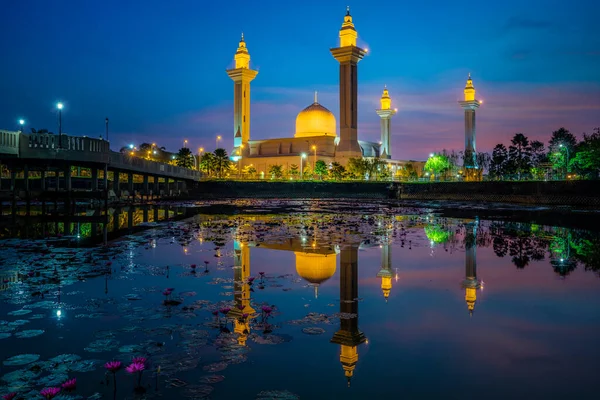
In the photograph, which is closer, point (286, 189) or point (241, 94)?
point (286, 189)

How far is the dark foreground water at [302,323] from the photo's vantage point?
5.84 metres

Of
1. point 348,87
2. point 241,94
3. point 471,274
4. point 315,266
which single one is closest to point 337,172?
point 348,87

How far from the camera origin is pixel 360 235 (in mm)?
20375

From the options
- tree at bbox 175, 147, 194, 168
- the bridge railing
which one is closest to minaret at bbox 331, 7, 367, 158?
tree at bbox 175, 147, 194, 168

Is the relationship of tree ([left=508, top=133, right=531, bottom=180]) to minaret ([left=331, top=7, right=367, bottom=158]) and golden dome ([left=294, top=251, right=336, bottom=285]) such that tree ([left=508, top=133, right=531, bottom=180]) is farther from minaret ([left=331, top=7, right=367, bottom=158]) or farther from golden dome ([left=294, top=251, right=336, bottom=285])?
golden dome ([left=294, top=251, right=336, bottom=285])

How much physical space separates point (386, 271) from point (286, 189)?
65317 millimetres

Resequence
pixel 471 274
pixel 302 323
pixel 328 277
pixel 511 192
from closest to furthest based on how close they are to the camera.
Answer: pixel 302 323 → pixel 328 277 → pixel 471 274 → pixel 511 192

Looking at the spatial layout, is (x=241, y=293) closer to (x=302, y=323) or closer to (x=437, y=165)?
(x=302, y=323)

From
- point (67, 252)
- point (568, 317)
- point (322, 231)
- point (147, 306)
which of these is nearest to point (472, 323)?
point (568, 317)

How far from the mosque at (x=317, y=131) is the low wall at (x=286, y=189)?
19.9m

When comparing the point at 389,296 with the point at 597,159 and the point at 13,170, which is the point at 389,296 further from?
the point at 597,159

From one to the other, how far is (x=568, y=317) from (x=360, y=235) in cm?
1187

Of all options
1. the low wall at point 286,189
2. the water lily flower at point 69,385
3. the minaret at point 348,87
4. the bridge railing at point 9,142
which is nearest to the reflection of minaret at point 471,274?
the water lily flower at point 69,385

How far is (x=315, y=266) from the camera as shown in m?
13.4
